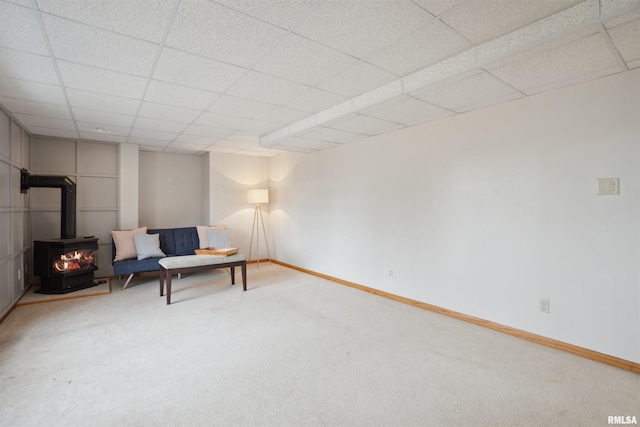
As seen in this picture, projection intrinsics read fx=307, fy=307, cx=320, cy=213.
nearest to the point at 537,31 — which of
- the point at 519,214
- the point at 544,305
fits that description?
the point at 519,214

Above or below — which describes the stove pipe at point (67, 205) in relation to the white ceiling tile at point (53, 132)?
below

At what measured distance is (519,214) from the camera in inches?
114

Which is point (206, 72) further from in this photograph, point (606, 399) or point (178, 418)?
point (606, 399)

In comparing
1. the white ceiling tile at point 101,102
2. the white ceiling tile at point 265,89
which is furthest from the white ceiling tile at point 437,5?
the white ceiling tile at point 101,102

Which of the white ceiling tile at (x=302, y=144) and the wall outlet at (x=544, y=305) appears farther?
the white ceiling tile at (x=302, y=144)

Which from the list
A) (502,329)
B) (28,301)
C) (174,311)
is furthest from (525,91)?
(28,301)

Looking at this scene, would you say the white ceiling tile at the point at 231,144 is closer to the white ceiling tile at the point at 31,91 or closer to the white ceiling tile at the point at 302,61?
the white ceiling tile at the point at 31,91

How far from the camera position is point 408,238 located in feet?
12.6

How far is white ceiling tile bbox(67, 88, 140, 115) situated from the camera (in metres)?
2.98

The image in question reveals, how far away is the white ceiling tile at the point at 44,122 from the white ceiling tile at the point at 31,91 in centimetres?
79

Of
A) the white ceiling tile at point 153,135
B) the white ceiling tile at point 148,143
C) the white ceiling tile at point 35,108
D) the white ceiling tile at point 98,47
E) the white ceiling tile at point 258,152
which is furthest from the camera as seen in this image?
the white ceiling tile at point 258,152

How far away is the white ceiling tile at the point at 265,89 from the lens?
2.65 m

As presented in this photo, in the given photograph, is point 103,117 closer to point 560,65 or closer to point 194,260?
point 194,260

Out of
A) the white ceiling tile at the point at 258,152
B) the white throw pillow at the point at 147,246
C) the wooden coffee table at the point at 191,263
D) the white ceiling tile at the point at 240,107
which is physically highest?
the white ceiling tile at the point at 258,152
